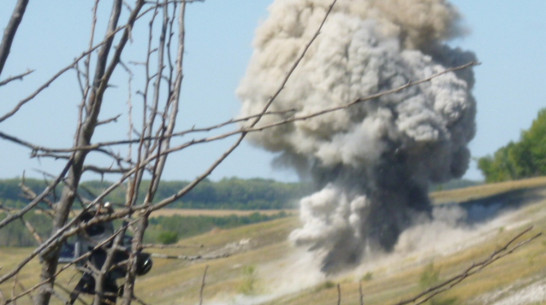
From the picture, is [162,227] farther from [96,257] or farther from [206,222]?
[206,222]

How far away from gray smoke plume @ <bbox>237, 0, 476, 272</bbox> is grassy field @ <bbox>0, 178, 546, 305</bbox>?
1.50 m

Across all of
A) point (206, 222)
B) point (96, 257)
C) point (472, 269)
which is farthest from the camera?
point (206, 222)

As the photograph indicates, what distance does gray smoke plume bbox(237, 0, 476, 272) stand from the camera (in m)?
31.7

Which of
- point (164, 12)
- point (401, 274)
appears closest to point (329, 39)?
point (401, 274)

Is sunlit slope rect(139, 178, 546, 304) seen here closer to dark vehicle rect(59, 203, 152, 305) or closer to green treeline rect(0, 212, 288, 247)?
green treeline rect(0, 212, 288, 247)

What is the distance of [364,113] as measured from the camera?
3288cm

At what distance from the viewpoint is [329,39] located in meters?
32.8

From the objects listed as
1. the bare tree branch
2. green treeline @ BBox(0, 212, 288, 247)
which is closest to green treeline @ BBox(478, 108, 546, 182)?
green treeline @ BBox(0, 212, 288, 247)

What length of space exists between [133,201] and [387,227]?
32.5 m

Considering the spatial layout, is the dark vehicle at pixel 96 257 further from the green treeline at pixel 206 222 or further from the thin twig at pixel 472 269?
the green treeline at pixel 206 222

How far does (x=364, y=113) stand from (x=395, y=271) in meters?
6.03

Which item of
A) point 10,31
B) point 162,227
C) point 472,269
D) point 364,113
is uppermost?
point 364,113

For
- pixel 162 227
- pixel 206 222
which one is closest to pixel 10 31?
pixel 162 227

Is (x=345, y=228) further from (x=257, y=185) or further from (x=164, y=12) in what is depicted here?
(x=257, y=185)
